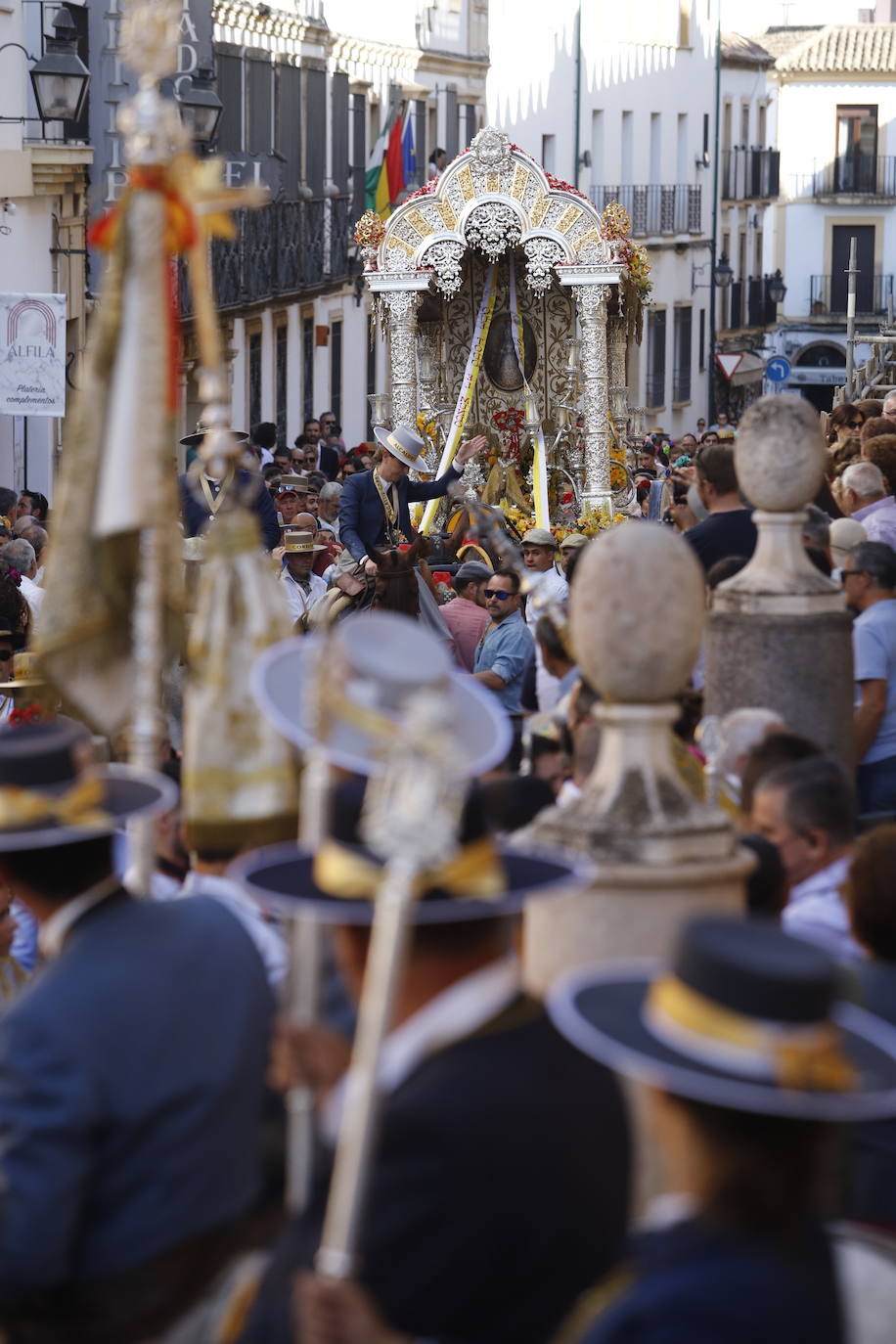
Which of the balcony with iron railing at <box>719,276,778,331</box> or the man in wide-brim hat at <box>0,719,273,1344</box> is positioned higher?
the balcony with iron railing at <box>719,276,778,331</box>

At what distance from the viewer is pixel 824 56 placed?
56750mm

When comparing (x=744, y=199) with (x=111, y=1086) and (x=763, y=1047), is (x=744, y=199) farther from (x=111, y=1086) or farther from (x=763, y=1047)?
(x=763, y=1047)

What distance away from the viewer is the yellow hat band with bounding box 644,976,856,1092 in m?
2.51

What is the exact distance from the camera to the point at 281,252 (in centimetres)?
3084

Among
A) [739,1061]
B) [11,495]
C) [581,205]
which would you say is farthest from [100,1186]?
[581,205]

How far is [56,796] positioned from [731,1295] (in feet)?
4.95

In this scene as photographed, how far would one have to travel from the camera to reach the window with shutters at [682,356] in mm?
44719

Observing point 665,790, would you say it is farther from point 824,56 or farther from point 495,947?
point 824,56

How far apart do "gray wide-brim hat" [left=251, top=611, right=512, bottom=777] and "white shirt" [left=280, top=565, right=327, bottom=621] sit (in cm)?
773

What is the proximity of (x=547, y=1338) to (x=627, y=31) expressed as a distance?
41.3 metres

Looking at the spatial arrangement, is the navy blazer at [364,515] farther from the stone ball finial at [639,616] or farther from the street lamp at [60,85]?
the stone ball finial at [639,616]

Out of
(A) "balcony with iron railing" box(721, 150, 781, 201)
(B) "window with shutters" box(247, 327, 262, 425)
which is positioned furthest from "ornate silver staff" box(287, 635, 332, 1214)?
(A) "balcony with iron railing" box(721, 150, 781, 201)

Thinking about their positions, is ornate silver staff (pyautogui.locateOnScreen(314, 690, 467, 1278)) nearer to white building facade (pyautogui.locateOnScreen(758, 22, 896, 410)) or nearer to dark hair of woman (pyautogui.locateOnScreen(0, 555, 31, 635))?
dark hair of woman (pyautogui.locateOnScreen(0, 555, 31, 635))

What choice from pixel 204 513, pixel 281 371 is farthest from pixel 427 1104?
pixel 281 371
